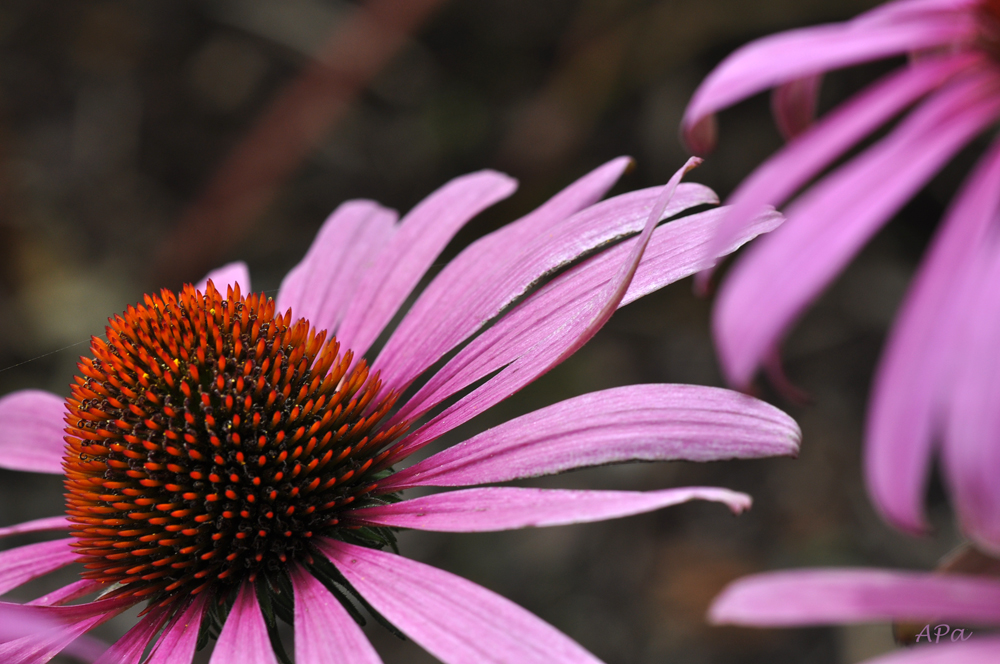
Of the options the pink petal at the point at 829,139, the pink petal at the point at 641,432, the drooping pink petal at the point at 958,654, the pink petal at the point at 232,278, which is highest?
the pink petal at the point at 232,278

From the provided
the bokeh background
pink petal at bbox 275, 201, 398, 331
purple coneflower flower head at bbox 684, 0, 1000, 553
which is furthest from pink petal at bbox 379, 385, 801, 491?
the bokeh background

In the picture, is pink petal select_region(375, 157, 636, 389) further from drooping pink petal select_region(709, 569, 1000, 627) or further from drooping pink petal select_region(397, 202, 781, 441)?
drooping pink petal select_region(709, 569, 1000, 627)

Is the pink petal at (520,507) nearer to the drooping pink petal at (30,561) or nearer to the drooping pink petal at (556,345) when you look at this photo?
the drooping pink petal at (556,345)

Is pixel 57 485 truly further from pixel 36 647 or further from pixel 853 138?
pixel 853 138

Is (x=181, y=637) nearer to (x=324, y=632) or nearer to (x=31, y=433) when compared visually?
(x=324, y=632)

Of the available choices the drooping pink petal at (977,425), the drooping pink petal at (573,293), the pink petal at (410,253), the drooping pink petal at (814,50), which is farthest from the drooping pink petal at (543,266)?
the drooping pink petal at (977,425)

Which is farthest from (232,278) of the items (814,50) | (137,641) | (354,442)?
(814,50)
